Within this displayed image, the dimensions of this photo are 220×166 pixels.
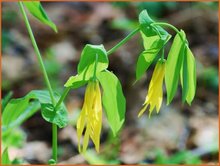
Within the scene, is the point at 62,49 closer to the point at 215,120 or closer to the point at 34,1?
the point at 215,120

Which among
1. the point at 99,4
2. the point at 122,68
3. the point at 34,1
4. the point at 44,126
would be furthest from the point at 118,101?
the point at 99,4

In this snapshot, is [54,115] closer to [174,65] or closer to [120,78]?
[174,65]

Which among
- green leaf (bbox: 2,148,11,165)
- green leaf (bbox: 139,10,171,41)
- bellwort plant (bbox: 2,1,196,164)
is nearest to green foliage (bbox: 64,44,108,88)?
bellwort plant (bbox: 2,1,196,164)

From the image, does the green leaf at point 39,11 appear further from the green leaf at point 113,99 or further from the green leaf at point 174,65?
the green leaf at point 174,65

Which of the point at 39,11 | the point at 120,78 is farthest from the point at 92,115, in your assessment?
the point at 120,78

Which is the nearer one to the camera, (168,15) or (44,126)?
(44,126)


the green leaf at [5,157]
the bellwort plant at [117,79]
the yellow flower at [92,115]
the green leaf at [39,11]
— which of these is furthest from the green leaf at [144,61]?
the green leaf at [5,157]
